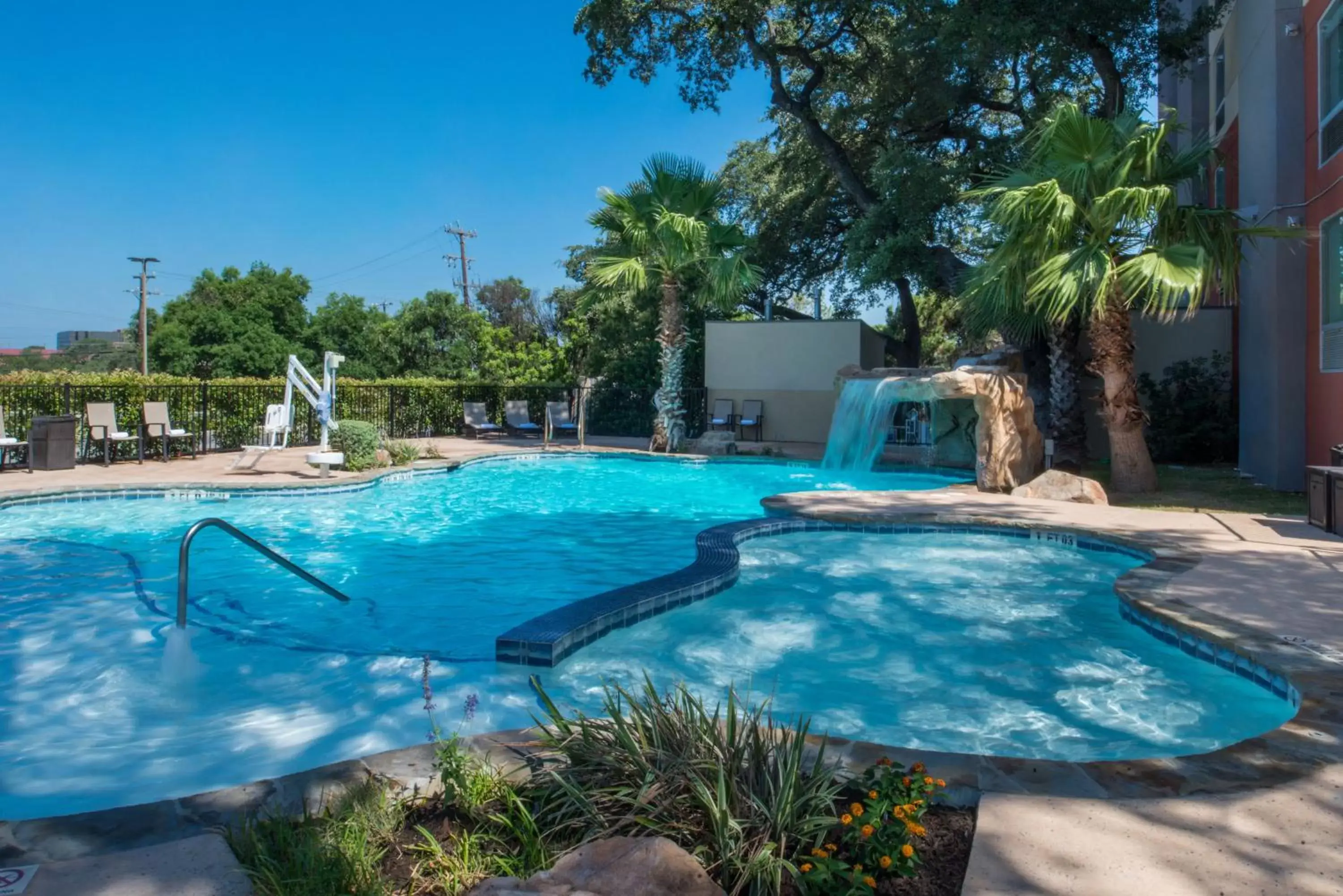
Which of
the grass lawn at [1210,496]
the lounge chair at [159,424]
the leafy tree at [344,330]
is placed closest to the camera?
the grass lawn at [1210,496]

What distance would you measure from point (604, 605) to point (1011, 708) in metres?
2.52

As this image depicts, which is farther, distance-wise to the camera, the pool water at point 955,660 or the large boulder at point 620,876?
the pool water at point 955,660

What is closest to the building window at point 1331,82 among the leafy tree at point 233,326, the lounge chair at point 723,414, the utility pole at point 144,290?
the lounge chair at point 723,414

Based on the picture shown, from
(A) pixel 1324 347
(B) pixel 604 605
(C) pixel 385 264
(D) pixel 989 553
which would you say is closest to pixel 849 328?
(A) pixel 1324 347

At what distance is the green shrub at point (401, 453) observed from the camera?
14.1m

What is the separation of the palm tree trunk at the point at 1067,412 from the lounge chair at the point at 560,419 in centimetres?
1054

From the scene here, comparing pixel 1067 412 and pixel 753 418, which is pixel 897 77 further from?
pixel 1067 412

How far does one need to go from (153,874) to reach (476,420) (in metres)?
19.0

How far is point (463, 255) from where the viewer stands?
44312 mm

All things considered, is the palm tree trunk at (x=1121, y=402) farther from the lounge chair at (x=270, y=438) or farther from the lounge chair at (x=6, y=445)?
the lounge chair at (x=6, y=445)

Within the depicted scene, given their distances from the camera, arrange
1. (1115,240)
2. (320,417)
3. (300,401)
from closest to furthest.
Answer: (1115,240)
(320,417)
(300,401)

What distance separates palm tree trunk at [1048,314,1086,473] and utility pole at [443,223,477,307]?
3540 cm

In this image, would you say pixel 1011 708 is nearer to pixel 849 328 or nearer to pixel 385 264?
pixel 849 328

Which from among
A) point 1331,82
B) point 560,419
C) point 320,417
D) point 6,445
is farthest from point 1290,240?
point 6,445
